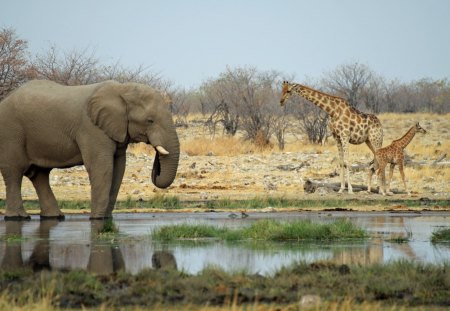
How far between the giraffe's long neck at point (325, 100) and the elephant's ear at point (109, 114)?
9296 mm

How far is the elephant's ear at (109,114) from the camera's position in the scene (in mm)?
19719

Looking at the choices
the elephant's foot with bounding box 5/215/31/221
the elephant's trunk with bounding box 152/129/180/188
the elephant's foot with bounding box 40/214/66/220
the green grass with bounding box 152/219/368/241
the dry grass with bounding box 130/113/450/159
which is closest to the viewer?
the green grass with bounding box 152/219/368/241

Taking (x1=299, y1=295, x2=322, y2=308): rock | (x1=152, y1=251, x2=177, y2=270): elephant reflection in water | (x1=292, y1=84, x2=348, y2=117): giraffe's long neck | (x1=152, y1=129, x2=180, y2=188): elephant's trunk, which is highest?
(x1=292, y1=84, x2=348, y2=117): giraffe's long neck

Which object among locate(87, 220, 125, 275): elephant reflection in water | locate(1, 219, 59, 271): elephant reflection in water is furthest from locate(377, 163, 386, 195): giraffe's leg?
locate(87, 220, 125, 275): elephant reflection in water

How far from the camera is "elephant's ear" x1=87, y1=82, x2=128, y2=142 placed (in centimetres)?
1972

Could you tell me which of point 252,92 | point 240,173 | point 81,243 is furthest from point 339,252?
point 252,92

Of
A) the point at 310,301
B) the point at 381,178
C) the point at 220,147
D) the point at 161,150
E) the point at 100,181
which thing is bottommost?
the point at 310,301

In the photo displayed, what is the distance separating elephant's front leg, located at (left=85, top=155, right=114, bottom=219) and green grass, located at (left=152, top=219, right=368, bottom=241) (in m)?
3.04

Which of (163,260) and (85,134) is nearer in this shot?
(163,260)

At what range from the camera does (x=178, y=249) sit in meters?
14.8

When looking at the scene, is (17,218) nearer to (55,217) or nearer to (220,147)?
(55,217)

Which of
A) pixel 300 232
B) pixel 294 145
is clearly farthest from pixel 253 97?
pixel 300 232

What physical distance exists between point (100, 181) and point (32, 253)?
545 centimetres

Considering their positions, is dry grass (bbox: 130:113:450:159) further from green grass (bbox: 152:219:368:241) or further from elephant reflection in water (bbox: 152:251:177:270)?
elephant reflection in water (bbox: 152:251:177:270)
